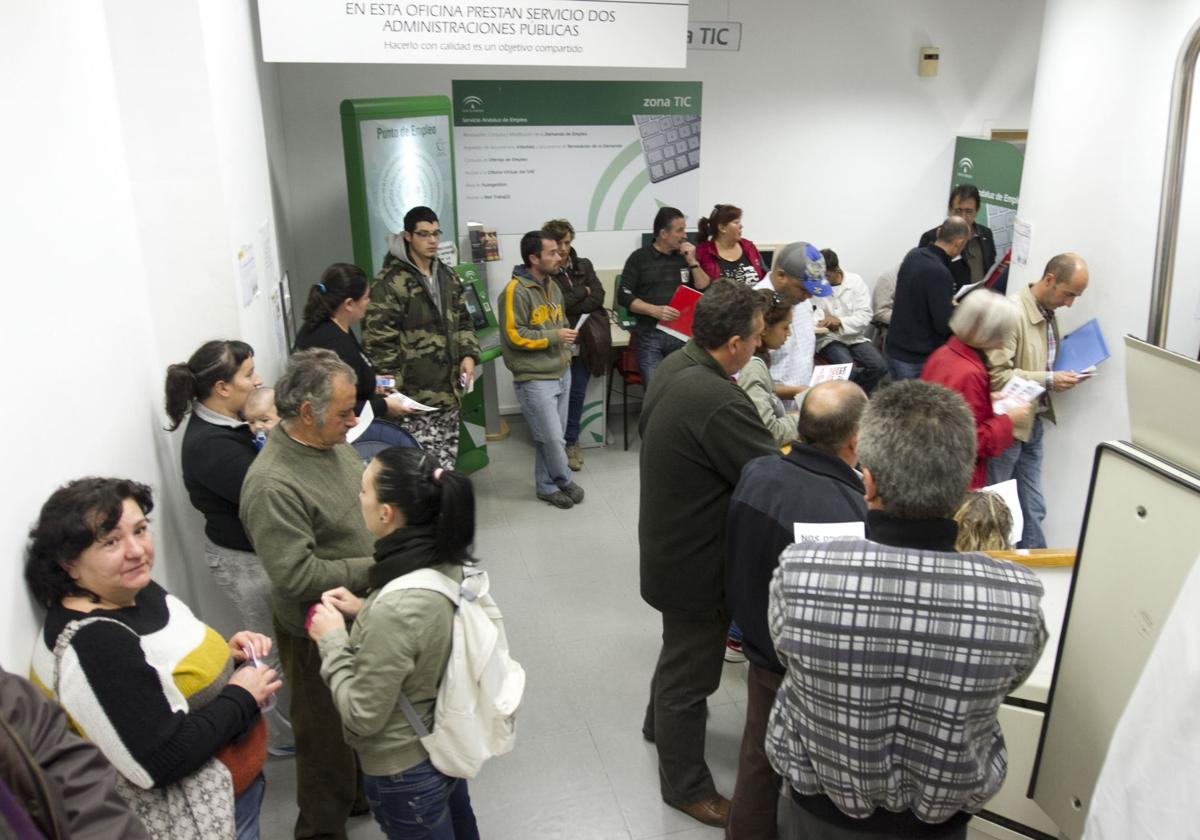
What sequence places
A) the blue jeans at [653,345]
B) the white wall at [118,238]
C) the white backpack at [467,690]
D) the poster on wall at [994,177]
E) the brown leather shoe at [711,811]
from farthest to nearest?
1. the poster on wall at [994,177]
2. the blue jeans at [653,345]
3. the brown leather shoe at [711,811]
4. the white backpack at [467,690]
5. the white wall at [118,238]

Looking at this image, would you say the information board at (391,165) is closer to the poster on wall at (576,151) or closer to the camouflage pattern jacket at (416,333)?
the camouflage pattern jacket at (416,333)

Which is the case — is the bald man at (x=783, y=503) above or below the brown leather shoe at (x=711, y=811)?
above

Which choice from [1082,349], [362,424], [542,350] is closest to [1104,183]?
[1082,349]

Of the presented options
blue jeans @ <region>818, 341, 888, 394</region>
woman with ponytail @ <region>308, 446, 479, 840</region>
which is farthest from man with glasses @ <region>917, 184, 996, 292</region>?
woman with ponytail @ <region>308, 446, 479, 840</region>

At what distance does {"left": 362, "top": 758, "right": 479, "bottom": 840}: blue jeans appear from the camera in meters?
2.08

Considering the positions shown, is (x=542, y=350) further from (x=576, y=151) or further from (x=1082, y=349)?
(x=1082, y=349)

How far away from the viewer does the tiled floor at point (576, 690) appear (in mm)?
2934

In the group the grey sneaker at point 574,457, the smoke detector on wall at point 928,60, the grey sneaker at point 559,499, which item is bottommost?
the grey sneaker at point 559,499

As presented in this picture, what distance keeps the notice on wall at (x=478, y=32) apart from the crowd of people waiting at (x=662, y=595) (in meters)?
1.13

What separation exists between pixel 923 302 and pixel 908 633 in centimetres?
384

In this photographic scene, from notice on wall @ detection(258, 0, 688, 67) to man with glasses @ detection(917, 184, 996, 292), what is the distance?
2738 mm

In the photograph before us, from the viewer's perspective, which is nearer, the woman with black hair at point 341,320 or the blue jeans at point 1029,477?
the woman with black hair at point 341,320

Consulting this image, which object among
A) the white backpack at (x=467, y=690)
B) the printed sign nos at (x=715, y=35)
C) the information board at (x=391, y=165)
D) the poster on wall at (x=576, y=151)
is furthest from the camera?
the printed sign nos at (x=715, y=35)

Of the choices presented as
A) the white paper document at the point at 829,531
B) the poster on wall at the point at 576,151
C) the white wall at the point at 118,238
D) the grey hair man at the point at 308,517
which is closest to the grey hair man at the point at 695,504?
the white paper document at the point at 829,531
